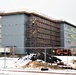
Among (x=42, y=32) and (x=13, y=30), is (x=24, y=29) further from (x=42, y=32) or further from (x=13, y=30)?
(x=42, y=32)

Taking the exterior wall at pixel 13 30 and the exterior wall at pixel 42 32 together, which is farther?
the exterior wall at pixel 13 30

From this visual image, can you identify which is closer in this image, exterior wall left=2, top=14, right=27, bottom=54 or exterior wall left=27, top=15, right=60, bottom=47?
exterior wall left=27, top=15, right=60, bottom=47

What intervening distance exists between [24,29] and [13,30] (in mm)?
4252

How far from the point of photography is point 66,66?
25484 millimetres

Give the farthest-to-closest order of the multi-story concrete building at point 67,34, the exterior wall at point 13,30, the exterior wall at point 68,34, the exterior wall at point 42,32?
1. the exterior wall at point 68,34
2. the multi-story concrete building at point 67,34
3. the exterior wall at point 13,30
4. the exterior wall at point 42,32

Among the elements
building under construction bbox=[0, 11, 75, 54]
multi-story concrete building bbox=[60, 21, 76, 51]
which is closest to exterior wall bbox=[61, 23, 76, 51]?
multi-story concrete building bbox=[60, 21, 76, 51]

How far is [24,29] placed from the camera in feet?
247

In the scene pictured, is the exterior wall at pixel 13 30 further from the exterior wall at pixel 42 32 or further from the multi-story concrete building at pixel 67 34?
the multi-story concrete building at pixel 67 34

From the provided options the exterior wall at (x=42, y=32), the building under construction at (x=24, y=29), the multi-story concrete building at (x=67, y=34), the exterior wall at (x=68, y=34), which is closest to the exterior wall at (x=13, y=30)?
the building under construction at (x=24, y=29)

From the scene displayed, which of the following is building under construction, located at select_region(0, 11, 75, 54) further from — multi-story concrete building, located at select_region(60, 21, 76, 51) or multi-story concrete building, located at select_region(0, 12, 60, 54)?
multi-story concrete building, located at select_region(60, 21, 76, 51)

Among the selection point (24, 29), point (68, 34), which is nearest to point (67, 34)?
point (68, 34)

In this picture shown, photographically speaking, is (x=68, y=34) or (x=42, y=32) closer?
(x=42, y=32)

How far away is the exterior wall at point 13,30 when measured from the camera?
74.9m

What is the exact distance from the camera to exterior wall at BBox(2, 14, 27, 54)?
74.9 meters
